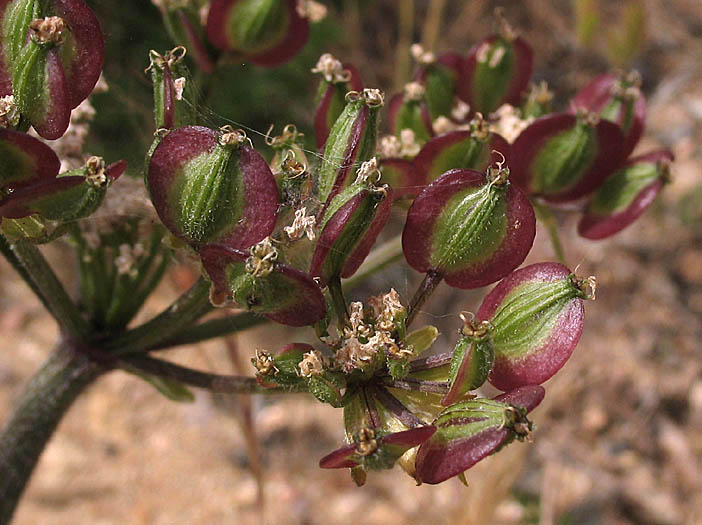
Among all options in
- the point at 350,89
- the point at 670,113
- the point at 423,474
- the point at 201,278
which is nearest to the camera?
the point at 423,474

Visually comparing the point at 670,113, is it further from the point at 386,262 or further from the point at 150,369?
the point at 150,369

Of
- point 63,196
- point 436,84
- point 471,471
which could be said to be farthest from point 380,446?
point 471,471

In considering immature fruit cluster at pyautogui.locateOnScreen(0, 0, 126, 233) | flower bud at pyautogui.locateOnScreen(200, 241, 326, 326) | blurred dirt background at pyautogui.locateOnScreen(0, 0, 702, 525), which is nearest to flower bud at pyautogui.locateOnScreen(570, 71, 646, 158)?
flower bud at pyautogui.locateOnScreen(200, 241, 326, 326)

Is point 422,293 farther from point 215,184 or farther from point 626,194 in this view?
point 626,194

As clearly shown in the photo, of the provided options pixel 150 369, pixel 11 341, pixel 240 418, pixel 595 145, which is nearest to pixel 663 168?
pixel 595 145

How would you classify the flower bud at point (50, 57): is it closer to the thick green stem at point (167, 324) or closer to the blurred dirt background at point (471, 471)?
the thick green stem at point (167, 324)

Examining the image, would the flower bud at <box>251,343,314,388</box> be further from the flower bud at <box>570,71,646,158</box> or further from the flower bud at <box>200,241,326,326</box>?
the flower bud at <box>570,71,646,158</box>

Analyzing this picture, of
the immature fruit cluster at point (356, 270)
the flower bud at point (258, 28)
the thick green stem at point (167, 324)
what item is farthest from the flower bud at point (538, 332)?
the flower bud at point (258, 28)
